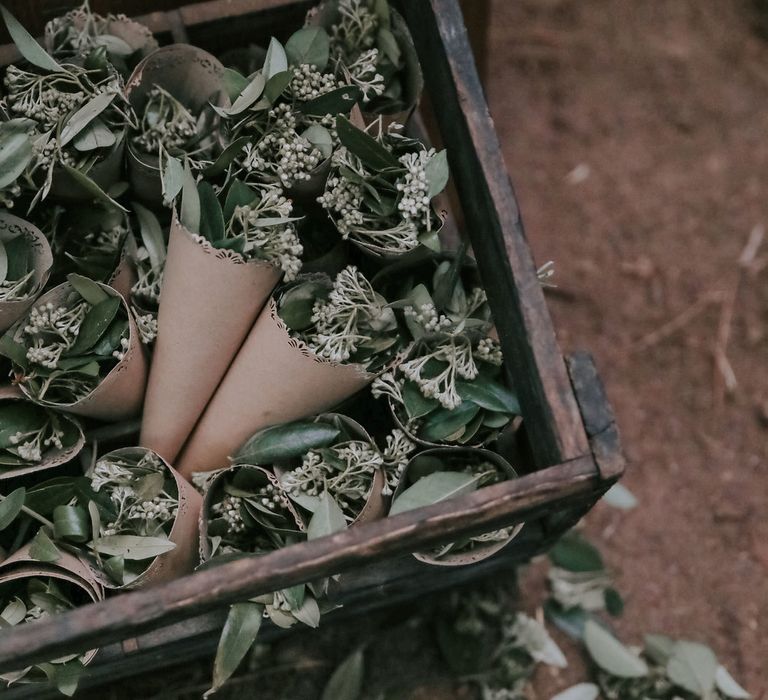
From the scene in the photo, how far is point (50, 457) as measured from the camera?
871 millimetres

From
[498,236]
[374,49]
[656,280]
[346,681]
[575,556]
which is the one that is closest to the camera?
[498,236]

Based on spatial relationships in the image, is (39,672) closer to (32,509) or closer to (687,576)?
(32,509)

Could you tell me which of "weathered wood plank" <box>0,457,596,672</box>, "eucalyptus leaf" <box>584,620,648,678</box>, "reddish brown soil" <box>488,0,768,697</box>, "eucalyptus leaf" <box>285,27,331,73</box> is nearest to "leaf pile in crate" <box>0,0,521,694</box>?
"eucalyptus leaf" <box>285,27,331,73</box>

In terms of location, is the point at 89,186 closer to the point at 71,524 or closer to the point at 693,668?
the point at 71,524

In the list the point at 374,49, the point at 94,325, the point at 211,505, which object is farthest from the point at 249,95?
the point at 211,505

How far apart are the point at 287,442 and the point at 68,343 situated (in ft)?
0.72

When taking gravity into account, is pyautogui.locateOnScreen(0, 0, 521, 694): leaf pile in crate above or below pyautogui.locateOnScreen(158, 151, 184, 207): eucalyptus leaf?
below

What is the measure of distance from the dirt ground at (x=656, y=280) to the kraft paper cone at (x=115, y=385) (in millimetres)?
416

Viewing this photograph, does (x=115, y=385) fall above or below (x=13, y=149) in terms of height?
below

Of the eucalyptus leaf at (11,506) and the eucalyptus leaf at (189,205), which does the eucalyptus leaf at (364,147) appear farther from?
the eucalyptus leaf at (11,506)

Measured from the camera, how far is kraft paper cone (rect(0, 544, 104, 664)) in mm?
814

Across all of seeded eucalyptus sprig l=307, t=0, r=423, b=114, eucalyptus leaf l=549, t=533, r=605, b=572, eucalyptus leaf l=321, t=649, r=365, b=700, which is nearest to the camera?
seeded eucalyptus sprig l=307, t=0, r=423, b=114

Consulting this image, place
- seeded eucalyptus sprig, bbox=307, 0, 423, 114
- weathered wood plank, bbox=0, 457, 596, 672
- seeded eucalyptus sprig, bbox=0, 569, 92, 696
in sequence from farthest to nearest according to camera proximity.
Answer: seeded eucalyptus sprig, bbox=307, 0, 423, 114 < seeded eucalyptus sprig, bbox=0, 569, 92, 696 < weathered wood plank, bbox=0, 457, 596, 672

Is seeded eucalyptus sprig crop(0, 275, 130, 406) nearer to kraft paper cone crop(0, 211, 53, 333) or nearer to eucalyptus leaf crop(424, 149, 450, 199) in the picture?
kraft paper cone crop(0, 211, 53, 333)
